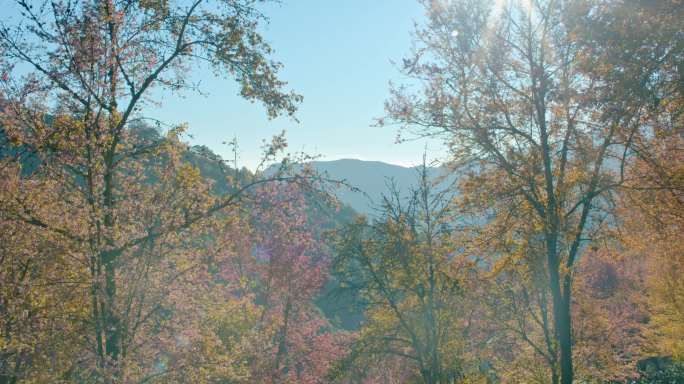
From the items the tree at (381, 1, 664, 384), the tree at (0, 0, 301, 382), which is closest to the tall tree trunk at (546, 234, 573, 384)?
the tree at (381, 1, 664, 384)

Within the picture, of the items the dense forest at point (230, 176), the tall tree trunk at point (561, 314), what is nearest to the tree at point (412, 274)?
the dense forest at point (230, 176)

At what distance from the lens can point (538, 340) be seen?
1961 centimetres

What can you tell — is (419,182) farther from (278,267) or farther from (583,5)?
(278,267)

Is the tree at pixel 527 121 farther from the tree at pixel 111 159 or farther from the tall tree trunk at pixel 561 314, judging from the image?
the tree at pixel 111 159

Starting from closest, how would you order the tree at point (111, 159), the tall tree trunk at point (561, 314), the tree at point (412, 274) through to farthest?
the tree at point (111, 159)
the tall tree trunk at point (561, 314)
the tree at point (412, 274)

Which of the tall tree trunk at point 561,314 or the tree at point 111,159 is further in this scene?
the tall tree trunk at point 561,314

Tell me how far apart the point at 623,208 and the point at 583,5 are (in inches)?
→ 164

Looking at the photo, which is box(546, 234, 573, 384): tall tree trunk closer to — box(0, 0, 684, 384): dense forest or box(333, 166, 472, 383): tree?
box(0, 0, 684, 384): dense forest

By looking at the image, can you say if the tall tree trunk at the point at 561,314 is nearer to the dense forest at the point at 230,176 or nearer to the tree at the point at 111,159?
the dense forest at the point at 230,176

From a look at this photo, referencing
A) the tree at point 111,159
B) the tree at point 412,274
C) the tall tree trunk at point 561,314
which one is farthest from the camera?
the tree at point 412,274

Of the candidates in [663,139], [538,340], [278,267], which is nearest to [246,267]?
[278,267]

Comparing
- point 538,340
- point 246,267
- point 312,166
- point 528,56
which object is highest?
point 528,56

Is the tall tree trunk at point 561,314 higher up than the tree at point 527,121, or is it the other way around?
the tree at point 527,121

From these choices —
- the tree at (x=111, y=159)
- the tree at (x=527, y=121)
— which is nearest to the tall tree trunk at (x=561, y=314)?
the tree at (x=527, y=121)
